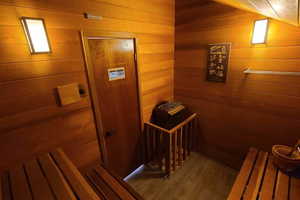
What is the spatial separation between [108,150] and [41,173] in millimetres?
817

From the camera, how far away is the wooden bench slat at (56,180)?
927 mm

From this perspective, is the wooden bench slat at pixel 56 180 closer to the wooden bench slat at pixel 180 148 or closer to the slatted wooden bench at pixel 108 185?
the slatted wooden bench at pixel 108 185

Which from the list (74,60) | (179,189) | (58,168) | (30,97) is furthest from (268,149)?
(30,97)

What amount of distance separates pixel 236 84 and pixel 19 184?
2.39 metres

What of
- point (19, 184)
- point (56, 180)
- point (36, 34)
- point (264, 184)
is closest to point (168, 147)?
point (264, 184)

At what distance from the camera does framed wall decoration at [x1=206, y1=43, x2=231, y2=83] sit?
6.36 ft

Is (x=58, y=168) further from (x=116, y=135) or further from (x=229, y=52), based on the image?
(x=229, y=52)

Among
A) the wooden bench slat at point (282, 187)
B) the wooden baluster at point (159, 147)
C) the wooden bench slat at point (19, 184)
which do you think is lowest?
the wooden baluster at point (159, 147)

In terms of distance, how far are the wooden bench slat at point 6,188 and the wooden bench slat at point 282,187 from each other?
6.30ft

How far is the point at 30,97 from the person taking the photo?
1226mm

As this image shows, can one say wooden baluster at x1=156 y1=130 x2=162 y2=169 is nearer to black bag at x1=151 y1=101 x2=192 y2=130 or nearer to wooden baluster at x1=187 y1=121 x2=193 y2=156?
black bag at x1=151 y1=101 x2=192 y2=130

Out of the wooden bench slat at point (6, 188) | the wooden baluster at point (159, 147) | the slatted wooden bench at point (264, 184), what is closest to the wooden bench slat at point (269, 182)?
the slatted wooden bench at point (264, 184)

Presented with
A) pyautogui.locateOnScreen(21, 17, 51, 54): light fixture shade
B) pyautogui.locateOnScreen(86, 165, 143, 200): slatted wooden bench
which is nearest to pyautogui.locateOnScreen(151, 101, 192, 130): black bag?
pyautogui.locateOnScreen(86, 165, 143, 200): slatted wooden bench

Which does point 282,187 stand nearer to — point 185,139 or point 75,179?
point 185,139
